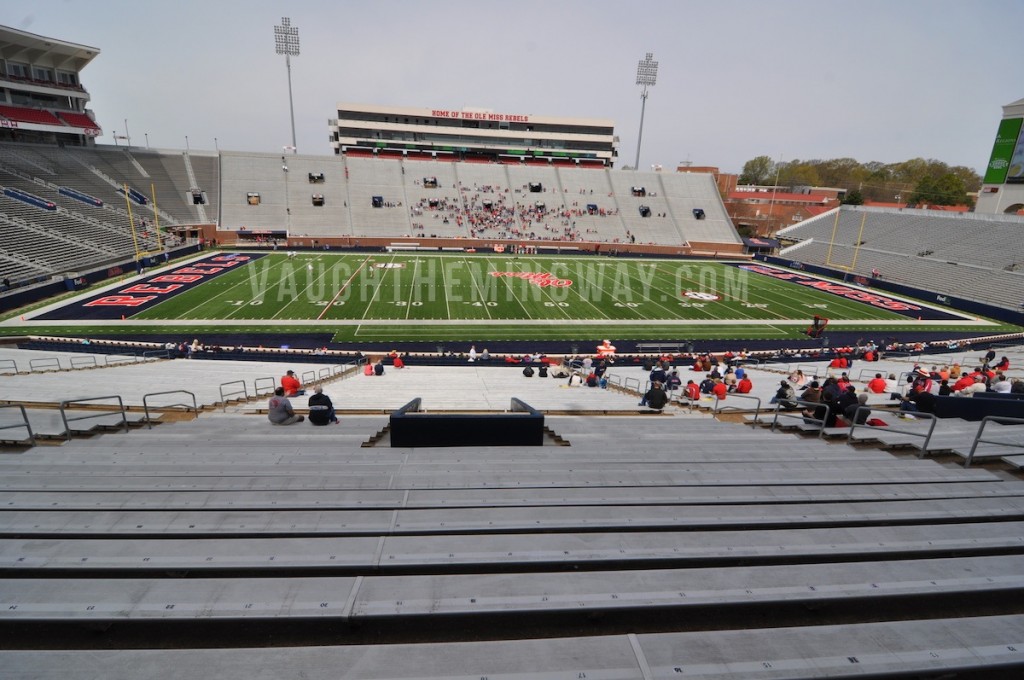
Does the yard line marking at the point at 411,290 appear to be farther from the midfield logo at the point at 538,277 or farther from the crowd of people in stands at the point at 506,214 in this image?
the crowd of people in stands at the point at 506,214

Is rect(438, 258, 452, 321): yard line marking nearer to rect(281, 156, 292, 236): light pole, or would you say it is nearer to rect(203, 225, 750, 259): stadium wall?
rect(203, 225, 750, 259): stadium wall

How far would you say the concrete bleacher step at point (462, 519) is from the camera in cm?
357

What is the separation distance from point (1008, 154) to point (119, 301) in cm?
7641

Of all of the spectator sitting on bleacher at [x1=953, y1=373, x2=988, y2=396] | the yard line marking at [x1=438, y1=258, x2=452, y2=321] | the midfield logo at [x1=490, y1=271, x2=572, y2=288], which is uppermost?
the spectator sitting on bleacher at [x1=953, y1=373, x2=988, y2=396]

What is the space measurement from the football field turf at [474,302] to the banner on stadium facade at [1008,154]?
2405cm

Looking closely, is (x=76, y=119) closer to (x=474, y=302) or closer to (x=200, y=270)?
(x=200, y=270)

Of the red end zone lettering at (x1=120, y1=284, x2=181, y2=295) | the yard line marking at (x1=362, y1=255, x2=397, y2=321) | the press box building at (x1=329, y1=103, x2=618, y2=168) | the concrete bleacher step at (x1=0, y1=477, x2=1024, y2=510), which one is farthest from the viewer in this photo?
the press box building at (x1=329, y1=103, x2=618, y2=168)

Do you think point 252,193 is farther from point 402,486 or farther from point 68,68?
point 402,486

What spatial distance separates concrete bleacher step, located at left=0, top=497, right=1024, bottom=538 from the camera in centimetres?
357

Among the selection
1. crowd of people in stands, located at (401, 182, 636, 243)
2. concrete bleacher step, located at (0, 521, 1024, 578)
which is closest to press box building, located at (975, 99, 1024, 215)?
crowd of people in stands, located at (401, 182, 636, 243)

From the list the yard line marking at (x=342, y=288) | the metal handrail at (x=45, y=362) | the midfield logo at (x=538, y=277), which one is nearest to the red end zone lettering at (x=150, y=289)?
the yard line marking at (x=342, y=288)

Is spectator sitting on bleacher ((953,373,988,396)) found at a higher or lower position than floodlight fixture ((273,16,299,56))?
lower

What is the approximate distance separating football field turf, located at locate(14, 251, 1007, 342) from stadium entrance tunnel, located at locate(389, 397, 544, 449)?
19.1 meters

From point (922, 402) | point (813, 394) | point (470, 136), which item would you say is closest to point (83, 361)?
point (813, 394)
